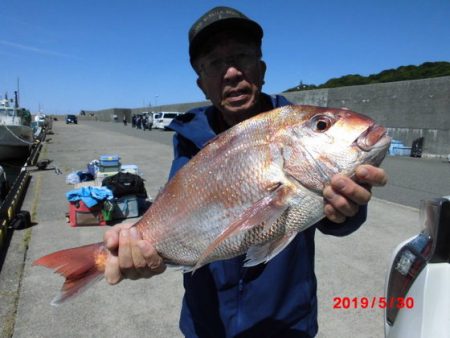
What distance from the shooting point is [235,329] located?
6.64 feet

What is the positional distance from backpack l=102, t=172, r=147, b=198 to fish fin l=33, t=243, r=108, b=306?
5.49 meters

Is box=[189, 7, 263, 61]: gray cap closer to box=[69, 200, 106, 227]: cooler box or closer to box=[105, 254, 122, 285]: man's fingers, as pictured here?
box=[105, 254, 122, 285]: man's fingers

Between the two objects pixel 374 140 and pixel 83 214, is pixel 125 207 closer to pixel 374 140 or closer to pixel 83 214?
pixel 83 214

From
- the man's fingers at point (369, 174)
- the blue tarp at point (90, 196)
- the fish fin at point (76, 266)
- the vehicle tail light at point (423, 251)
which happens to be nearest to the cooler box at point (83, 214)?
the blue tarp at point (90, 196)

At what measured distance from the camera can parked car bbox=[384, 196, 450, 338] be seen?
1681mm

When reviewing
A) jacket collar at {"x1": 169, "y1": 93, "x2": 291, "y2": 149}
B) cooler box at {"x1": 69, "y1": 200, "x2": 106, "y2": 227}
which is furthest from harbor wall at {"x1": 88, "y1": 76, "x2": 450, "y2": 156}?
jacket collar at {"x1": 169, "y1": 93, "x2": 291, "y2": 149}

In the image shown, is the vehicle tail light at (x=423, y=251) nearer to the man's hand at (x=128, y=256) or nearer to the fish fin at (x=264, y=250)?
the fish fin at (x=264, y=250)

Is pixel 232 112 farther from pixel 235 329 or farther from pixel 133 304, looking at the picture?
pixel 133 304

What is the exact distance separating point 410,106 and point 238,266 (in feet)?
65.0

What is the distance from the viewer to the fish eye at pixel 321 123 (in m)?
1.54

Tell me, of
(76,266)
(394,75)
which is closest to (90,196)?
(76,266)

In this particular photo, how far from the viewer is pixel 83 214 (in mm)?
6680

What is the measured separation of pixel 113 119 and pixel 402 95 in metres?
80.5

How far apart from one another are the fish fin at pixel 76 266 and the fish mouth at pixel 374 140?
130cm
